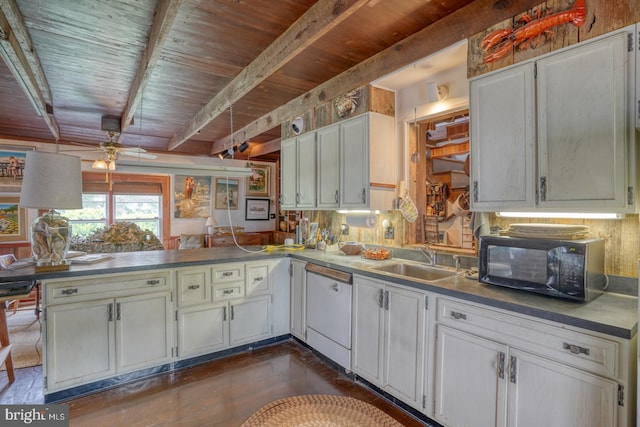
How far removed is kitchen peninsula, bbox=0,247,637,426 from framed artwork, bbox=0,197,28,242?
3.60 m

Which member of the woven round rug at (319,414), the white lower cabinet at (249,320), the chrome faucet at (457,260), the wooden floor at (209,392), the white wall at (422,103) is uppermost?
the white wall at (422,103)

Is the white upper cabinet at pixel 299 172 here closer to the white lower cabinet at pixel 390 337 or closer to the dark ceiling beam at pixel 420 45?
the dark ceiling beam at pixel 420 45

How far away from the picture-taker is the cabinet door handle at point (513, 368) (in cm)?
162

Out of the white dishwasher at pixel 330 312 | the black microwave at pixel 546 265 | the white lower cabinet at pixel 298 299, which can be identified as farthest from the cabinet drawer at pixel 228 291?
the black microwave at pixel 546 265

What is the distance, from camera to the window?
18.6ft

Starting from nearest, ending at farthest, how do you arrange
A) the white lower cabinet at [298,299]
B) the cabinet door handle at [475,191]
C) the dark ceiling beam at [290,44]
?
the dark ceiling beam at [290,44] < the cabinet door handle at [475,191] < the white lower cabinet at [298,299]

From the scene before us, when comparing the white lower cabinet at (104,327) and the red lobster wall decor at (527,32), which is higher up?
the red lobster wall decor at (527,32)

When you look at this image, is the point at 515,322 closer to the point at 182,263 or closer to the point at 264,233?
the point at 182,263

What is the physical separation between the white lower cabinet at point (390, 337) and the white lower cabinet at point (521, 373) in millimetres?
156

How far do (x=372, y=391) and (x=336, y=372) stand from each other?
381mm

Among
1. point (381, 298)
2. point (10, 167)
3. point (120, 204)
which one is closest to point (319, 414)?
point (381, 298)

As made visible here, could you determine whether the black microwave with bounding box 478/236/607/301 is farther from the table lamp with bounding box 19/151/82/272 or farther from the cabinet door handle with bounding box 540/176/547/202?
the table lamp with bounding box 19/151/82/272

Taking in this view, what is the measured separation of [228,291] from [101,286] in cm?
99

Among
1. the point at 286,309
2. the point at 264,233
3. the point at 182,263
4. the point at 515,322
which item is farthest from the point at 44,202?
the point at 264,233
